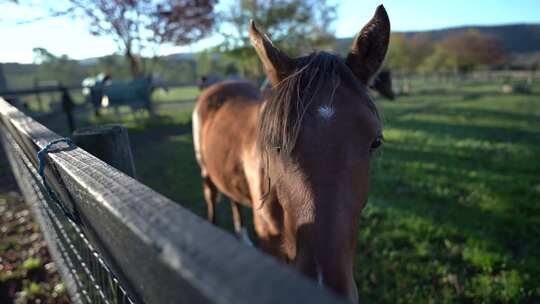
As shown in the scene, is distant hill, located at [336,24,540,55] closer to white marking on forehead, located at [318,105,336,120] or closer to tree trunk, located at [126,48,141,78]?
tree trunk, located at [126,48,141,78]

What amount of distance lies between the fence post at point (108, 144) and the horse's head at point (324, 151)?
81cm

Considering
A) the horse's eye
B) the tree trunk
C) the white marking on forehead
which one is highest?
the tree trunk

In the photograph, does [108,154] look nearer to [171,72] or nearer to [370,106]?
[370,106]

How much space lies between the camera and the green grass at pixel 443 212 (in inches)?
120

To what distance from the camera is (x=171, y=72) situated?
57.3m

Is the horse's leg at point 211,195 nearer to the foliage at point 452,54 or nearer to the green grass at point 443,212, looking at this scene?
the green grass at point 443,212

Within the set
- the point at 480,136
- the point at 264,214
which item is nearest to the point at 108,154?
the point at 264,214

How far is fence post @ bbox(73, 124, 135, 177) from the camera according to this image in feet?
5.67

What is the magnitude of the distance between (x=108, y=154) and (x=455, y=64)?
69.2 meters

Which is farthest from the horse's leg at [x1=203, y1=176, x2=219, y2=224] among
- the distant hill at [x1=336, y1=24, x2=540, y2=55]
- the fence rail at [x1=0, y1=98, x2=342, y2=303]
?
the distant hill at [x1=336, y1=24, x2=540, y2=55]

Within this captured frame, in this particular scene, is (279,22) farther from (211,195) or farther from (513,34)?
(513,34)

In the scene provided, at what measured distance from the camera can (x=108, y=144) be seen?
1.76m

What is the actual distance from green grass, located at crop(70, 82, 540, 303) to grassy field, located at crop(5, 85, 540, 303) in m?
0.01

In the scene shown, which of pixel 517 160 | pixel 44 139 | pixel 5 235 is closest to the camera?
pixel 44 139
